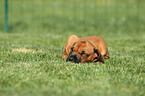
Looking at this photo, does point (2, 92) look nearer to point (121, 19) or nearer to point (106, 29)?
point (106, 29)

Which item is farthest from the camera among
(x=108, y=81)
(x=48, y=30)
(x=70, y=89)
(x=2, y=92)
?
(x=48, y=30)

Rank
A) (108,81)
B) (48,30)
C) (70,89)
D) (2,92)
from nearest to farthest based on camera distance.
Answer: (2,92), (70,89), (108,81), (48,30)

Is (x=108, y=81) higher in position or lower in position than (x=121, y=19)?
lower

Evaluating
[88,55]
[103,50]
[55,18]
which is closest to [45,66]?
[88,55]

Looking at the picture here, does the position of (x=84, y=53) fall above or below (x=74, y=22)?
below

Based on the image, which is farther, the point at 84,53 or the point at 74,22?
the point at 74,22

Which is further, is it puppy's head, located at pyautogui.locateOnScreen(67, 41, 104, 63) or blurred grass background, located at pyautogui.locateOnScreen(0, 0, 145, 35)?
blurred grass background, located at pyautogui.locateOnScreen(0, 0, 145, 35)

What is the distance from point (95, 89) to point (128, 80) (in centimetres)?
88

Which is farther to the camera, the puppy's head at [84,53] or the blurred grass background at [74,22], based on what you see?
the blurred grass background at [74,22]

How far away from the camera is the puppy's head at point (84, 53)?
4.98 meters

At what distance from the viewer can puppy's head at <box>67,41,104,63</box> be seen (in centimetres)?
498

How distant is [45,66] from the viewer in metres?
4.72

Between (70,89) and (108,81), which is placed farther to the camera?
(108,81)

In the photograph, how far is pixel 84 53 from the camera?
498cm
